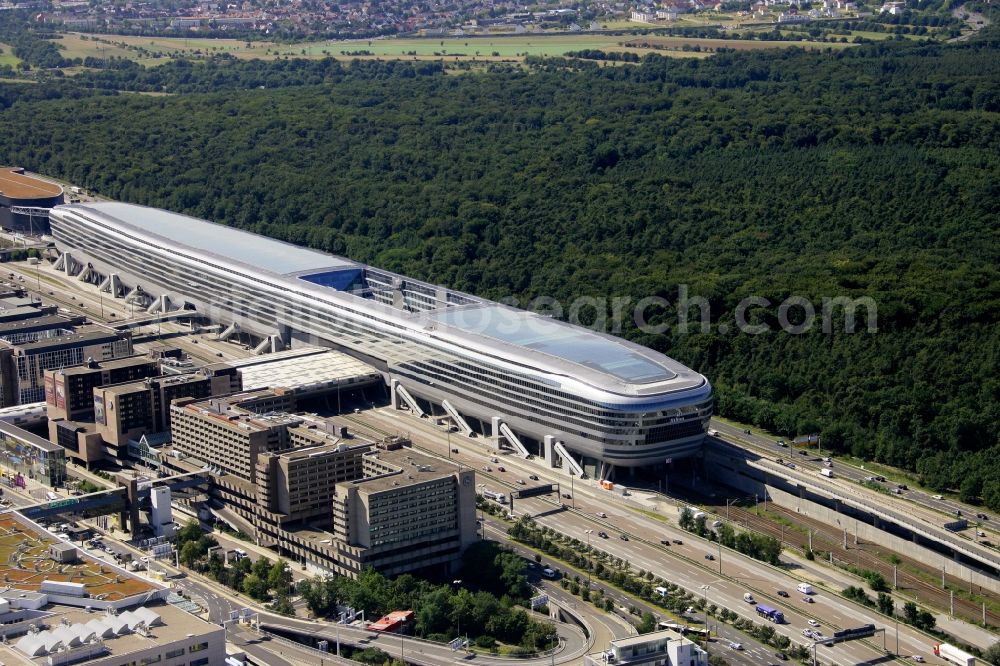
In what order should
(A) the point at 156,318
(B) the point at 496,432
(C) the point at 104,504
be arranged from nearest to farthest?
(C) the point at 104,504, (B) the point at 496,432, (A) the point at 156,318

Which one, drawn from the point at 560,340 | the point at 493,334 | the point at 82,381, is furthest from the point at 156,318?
the point at 560,340

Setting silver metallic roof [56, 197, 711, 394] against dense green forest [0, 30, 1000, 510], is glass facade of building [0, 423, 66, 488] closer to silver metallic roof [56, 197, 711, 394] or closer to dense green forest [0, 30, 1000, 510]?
silver metallic roof [56, 197, 711, 394]

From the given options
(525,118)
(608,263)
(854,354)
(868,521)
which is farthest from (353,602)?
(525,118)

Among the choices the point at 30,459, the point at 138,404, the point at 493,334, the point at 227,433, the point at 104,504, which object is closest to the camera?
the point at 104,504

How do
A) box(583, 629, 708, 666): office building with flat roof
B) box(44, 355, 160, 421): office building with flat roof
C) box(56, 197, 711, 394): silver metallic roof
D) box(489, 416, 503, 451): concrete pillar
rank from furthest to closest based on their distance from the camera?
box(489, 416, 503, 451): concrete pillar
box(44, 355, 160, 421): office building with flat roof
box(56, 197, 711, 394): silver metallic roof
box(583, 629, 708, 666): office building with flat roof

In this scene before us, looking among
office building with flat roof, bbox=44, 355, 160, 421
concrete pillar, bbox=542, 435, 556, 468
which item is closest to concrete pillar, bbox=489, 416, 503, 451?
concrete pillar, bbox=542, 435, 556, 468

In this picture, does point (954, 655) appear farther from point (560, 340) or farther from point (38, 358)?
point (38, 358)
